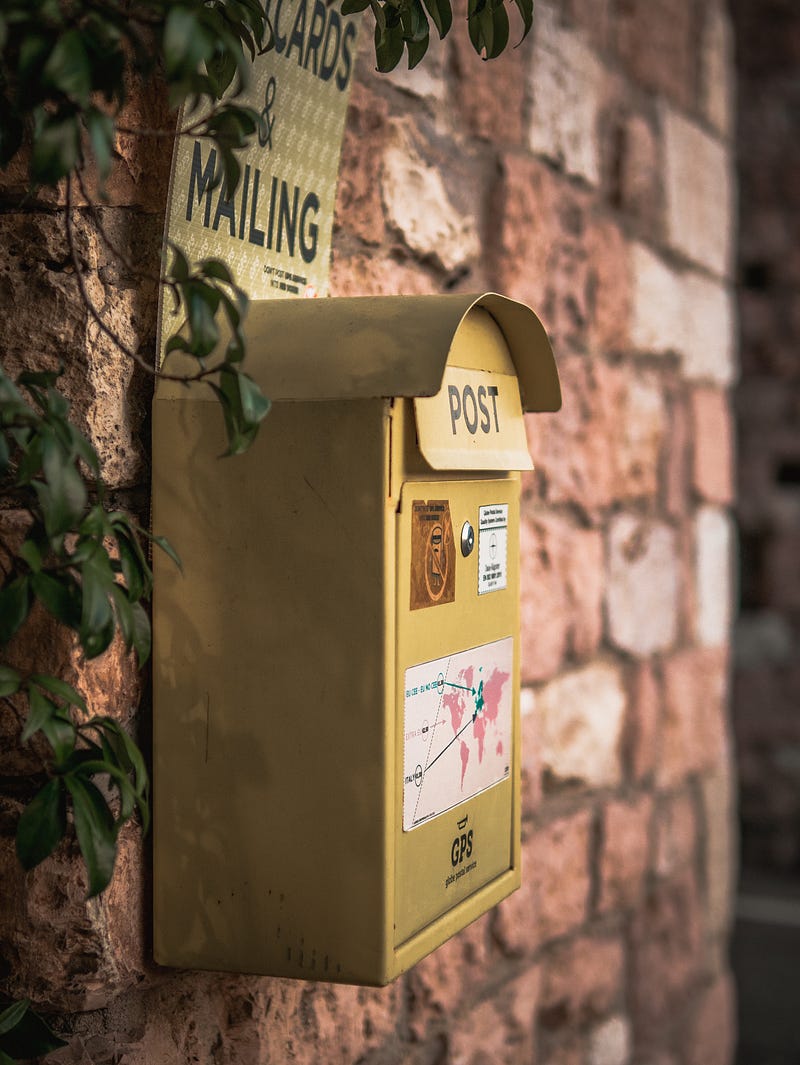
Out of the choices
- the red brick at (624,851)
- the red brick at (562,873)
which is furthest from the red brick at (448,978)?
the red brick at (624,851)

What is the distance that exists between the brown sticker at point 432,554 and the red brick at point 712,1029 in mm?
1731

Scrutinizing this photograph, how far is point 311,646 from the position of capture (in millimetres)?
1260

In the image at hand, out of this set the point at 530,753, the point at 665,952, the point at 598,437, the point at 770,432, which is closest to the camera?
the point at 530,753

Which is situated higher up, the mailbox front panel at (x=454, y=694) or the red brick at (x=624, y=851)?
the mailbox front panel at (x=454, y=694)

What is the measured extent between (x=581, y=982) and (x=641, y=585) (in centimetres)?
72

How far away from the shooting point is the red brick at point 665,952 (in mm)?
2525

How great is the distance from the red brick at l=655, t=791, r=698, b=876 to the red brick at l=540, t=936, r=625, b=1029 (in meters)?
0.24

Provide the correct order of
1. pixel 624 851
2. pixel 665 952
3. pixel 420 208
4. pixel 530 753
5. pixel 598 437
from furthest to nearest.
Answer: pixel 665 952 < pixel 624 851 < pixel 598 437 < pixel 530 753 < pixel 420 208

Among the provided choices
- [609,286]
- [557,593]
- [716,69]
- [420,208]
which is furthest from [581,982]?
[716,69]

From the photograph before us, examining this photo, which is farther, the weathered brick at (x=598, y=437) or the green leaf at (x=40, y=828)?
the weathered brick at (x=598, y=437)

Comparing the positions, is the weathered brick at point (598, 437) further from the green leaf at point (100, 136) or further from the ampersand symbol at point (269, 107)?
the green leaf at point (100, 136)

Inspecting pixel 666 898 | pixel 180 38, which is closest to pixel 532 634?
pixel 666 898

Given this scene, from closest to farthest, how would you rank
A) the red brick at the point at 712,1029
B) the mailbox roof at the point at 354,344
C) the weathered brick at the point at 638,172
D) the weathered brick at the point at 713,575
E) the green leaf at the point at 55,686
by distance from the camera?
the green leaf at the point at 55,686, the mailbox roof at the point at 354,344, the weathered brick at the point at 638,172, the red brick at the point at 712,1029, the weathered brick at the point at 713,575

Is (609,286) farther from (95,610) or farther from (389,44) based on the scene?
(95,610)
